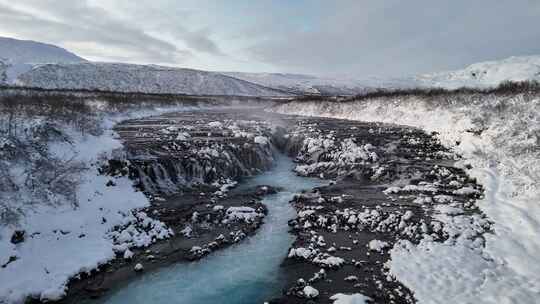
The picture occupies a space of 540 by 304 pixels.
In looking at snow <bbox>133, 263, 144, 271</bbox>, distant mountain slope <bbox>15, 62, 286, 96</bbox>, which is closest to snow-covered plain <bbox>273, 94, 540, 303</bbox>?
snow <bbox>133, 263, 144, 271</bbox>

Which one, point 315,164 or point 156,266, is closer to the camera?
point 156,266

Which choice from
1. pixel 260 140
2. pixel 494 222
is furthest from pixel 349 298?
pixel 260 140

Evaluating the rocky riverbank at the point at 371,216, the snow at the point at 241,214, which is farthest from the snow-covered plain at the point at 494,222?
the snow at the point at 241,214

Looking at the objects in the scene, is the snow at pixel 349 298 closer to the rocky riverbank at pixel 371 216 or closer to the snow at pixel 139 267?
the rocky riverbank at pixel 371 216

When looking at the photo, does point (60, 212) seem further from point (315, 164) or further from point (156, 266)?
point (315, 164)

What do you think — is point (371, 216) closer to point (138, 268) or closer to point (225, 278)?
point (225, 278)

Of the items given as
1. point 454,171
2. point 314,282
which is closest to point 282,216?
point 314,282
